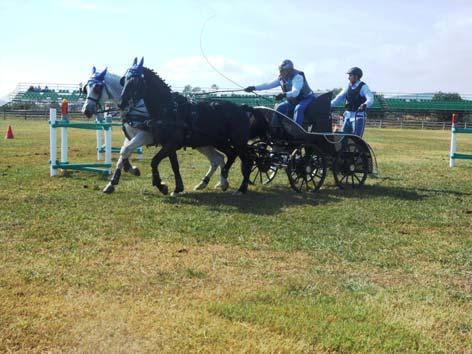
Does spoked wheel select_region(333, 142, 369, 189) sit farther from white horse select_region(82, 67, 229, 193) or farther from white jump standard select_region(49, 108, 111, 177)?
white jump standard select_region(49, 108, 111, 177)

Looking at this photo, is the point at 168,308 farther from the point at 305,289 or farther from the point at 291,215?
the point at 291,215

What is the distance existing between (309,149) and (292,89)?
1.18 metres

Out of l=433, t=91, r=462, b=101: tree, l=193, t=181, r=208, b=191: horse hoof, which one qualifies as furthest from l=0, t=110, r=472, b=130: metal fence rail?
l=193, t=181, r=208, b=191: horse hoof

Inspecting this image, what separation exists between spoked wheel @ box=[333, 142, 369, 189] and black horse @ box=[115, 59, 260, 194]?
1.91 m

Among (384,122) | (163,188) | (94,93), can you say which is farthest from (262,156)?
(384,122)

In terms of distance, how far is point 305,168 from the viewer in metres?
10.1

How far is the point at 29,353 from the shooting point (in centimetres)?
332

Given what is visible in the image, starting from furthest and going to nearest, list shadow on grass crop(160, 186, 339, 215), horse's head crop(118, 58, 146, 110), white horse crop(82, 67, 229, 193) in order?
white horse crop(82, 67, 229, 193)
horse's head crop(118, 58, 146, 110)
shadow on grass crop(160, 186, 339, 215)

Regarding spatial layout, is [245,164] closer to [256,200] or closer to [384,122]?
[256,200]

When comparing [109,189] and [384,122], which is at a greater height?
[384,122]

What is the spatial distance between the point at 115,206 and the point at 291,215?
8.38 feet

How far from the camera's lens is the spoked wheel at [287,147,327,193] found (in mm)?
9883

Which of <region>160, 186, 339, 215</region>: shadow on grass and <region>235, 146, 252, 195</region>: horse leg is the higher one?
<region>235, 146, 252, 195</region>: horse leg

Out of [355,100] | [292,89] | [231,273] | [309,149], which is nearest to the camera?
[231,273]
